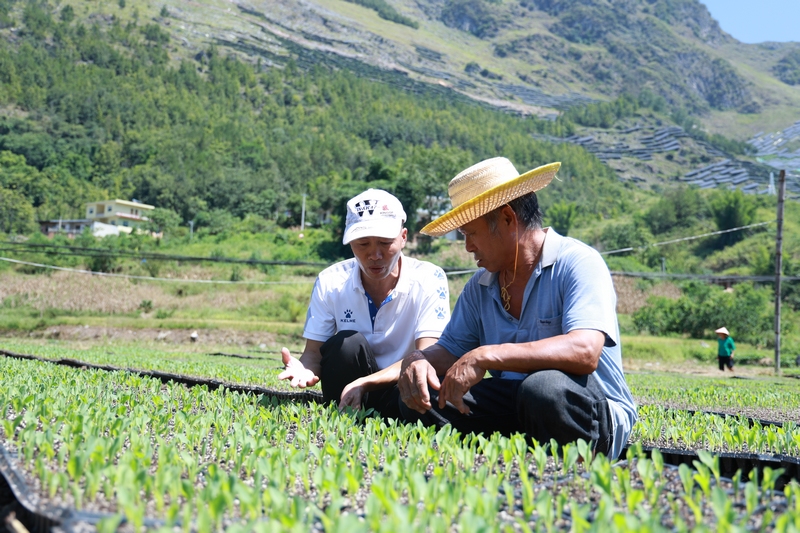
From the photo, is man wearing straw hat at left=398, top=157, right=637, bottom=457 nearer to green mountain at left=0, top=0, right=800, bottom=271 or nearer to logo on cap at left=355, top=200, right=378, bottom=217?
logo on cap at left=355, top=200, right=378, bottom=217

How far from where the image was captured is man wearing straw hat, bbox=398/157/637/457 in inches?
123

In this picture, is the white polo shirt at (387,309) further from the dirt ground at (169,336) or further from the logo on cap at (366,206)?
the dirt ground at (169,336)

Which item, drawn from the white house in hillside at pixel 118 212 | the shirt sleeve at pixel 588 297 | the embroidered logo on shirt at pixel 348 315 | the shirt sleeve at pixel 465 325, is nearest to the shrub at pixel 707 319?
the embroidered logo on shirt at pixel 348 315

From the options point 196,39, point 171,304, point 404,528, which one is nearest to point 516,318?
point 404,528

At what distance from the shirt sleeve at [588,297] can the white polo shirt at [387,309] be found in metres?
1.08

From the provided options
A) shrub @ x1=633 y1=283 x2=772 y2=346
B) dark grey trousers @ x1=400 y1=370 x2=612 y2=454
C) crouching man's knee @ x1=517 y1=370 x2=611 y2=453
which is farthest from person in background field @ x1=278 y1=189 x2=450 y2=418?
shrub @ x1=633 y1=283 x2=772 y2=346

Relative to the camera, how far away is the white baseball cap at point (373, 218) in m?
4.01

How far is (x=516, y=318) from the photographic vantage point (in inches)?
145

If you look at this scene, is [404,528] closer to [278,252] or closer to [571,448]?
[571,448]

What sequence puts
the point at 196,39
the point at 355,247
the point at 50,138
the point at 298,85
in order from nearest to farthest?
the point at 355,247, the point at 50,138, the point at 298,85, the point at 196,39

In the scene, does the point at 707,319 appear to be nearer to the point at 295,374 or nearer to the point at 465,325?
the point at 465,325

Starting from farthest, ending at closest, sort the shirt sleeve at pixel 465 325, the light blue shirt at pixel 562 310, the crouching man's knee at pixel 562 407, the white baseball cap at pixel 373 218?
the white baseball cap at pixel 373 218 < the shirt sleeve at pixel 465 325 < the light blue shirt at pixel 562 310 < the crouching man's knee at pixel 562 407

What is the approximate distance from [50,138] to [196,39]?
66.3 metres

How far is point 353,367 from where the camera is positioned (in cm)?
423
